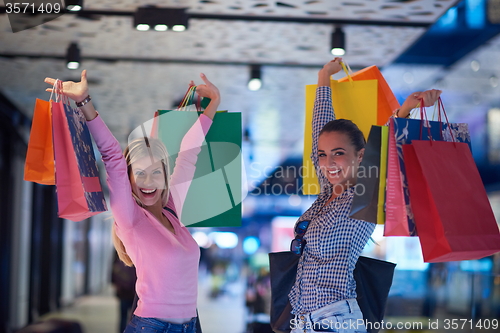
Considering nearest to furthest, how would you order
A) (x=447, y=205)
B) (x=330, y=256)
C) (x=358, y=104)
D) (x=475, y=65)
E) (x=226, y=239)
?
(x=447, y=205) → (x=330, y=256) → (x=358, y=104) → (x=475, y=65) → (x=226, y=239)

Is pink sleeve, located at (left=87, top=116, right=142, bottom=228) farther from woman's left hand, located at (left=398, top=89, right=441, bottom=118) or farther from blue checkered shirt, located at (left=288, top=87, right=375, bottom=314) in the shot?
woman's left hand, located at (left=398, top=89, right=441, bottom=118)

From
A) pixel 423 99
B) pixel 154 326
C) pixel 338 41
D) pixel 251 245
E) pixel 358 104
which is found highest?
pixel 338 41

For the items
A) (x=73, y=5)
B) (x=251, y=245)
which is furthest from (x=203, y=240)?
(x=73, y=5)

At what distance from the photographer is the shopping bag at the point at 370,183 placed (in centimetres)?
177

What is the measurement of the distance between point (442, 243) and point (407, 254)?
11.5m

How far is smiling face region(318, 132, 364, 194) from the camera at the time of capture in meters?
2.04

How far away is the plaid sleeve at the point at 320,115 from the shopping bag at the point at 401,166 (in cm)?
49

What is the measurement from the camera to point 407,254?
1258 cm

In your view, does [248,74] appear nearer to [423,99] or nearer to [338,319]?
[423,99]

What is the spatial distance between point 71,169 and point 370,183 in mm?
1068

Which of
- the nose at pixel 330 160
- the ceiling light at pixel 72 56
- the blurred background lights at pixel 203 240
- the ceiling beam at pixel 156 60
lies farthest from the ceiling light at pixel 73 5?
the blurred background lights at pixel 203 240

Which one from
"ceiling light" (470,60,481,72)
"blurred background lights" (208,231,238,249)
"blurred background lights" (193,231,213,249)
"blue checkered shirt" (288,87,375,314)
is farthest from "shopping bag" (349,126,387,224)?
"blurred background lights" (193,231,213,249)

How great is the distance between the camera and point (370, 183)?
1.80 meters

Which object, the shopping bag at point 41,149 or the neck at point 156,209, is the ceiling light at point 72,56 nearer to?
the neck at point 156,209
